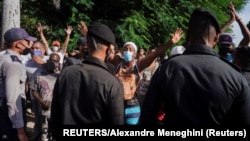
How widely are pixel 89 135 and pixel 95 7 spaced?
11.1m

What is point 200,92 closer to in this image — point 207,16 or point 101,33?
point 207,16

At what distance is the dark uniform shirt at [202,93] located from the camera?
2961mm

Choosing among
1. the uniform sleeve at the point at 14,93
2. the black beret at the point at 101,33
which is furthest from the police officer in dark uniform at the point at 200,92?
the uniform sleeve at the point at 14,93

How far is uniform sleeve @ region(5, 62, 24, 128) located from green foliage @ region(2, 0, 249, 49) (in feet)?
27.7

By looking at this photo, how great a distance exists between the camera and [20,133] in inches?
183

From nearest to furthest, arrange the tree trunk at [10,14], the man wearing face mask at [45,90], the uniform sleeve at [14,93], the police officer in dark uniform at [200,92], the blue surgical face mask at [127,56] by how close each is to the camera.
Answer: the police officer in dark uniform at [200,92]
the uniform sleeve at [14,93]
the blue surgical face mask at [127,56]
the man wearing face mask at [45,90]
the tree trunk at [10,14]

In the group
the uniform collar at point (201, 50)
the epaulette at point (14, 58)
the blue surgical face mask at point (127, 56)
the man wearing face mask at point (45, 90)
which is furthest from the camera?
the man wearing face mask at point (45, 90)

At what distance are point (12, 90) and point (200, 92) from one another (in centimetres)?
222

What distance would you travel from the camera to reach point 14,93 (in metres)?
4.60

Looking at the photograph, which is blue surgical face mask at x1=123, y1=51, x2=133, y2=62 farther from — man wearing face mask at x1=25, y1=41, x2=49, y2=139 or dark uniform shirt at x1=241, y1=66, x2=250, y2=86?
dark uniform shirt at x1=241, y1=66, x2=250, y2=86

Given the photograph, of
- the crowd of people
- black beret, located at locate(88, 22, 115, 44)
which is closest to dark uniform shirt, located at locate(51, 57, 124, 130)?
the crowd of people

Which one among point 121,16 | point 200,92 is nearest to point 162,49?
→ point 200,92

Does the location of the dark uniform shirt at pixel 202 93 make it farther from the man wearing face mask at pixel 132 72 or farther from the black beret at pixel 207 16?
the man wearing face mask at pixel 132 72

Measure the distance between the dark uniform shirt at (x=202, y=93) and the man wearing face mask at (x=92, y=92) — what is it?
0.66 m
